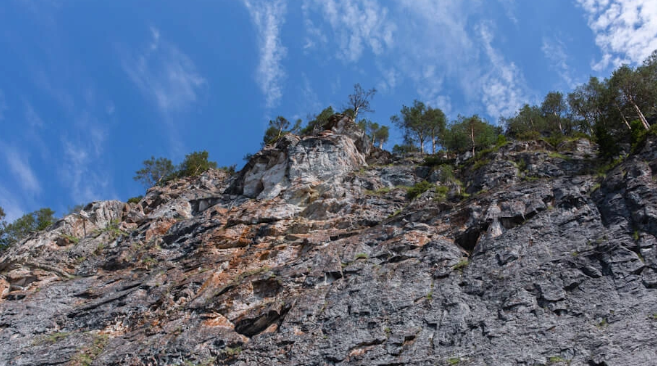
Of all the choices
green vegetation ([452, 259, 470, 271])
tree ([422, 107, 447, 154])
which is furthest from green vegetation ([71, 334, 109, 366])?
tree ([422, 107, 447, 154])

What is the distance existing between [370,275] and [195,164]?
3951cm

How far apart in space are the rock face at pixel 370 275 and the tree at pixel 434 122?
14929mm

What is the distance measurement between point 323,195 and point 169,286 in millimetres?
10902

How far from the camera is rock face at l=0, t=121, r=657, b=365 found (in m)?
14.6

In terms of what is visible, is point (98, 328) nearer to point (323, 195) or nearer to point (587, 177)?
point (323, 195)

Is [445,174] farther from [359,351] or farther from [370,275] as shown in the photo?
[359,351]

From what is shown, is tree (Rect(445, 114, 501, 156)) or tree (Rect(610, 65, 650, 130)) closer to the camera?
tree (Rect(610, 65, 650, 130))

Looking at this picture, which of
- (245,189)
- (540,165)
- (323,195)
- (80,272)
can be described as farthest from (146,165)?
(540,165)

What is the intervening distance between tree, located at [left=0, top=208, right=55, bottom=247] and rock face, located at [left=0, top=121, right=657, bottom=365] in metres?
15.5

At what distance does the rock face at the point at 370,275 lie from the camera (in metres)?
14.6

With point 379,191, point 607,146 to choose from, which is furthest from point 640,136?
point 379,191

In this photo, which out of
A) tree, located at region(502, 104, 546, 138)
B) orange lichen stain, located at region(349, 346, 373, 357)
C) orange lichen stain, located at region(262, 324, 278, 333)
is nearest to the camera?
orange lichen stain, located at region(349, 346, 373, 357)

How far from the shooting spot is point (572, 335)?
1343cm

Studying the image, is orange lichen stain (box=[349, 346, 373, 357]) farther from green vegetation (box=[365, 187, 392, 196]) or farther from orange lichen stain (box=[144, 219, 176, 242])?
orange lichen stain (box=[144, 219, 176, 242])
